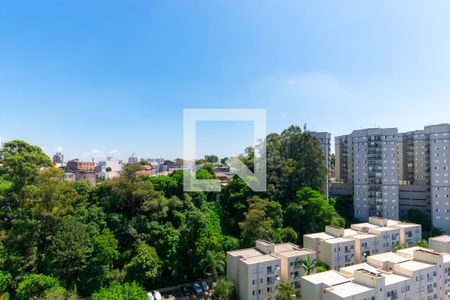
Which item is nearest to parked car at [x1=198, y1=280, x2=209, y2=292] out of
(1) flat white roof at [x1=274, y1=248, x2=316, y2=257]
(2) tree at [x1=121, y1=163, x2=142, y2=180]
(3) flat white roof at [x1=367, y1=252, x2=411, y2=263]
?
(1) flat white roof at [x1=274, y1=248, x2=316, y2=257]

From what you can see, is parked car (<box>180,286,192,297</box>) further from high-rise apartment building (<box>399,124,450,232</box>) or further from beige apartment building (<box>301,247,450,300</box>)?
high-rise apartment building (<box>399,124,450,232</box>)

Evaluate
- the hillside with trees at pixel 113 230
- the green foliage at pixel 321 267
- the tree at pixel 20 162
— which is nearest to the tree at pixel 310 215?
the hillside with trees at pixel 113 230

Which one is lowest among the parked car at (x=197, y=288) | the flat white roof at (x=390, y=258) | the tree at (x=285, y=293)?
the parked car at (x=197, y=288)

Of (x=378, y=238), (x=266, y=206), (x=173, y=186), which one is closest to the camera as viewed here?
(x=378, y=238)

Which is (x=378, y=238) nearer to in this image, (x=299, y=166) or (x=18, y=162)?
(x=299, y=166)

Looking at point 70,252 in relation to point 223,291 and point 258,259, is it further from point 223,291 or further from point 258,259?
point 258,259

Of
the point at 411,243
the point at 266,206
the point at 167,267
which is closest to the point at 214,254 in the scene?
the point at 167,267

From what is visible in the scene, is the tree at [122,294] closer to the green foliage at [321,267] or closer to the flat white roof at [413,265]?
the green foliage at [321,267]
